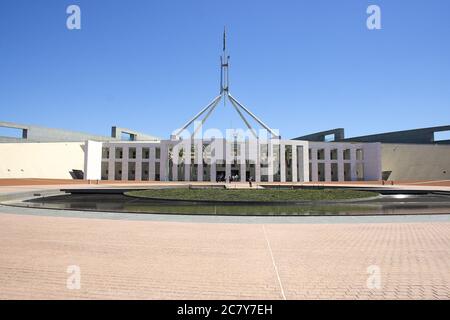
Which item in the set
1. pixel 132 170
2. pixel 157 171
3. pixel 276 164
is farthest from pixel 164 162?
pixel 276 164

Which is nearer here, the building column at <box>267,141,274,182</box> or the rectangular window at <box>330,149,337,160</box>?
the building column at <box>267,141,274,182</box>

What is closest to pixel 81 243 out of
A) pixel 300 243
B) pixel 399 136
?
pixel 300 243

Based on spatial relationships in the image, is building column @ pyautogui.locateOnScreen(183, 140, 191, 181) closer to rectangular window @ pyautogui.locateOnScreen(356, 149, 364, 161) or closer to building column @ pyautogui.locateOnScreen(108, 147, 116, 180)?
building column @ pyautogui.locateOnScreen(108, 147, 116, 180)

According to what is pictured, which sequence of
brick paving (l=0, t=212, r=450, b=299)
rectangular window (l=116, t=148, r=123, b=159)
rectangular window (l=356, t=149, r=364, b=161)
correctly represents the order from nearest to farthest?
1. brick paving (l=0, t=212, r=450, b=299)
2. rectangular window (l=116, t=148, r=123, b=159)
3. rectangular window (l=356, t=149, r=364, b=161)

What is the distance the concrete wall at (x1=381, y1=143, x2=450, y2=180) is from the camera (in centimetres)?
5009

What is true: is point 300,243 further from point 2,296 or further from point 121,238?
point 2,296

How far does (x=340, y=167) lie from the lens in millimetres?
50625

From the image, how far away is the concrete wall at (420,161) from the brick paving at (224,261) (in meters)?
49.8

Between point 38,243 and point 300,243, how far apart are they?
16.6 feet

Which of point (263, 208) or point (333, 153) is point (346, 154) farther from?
point (263, 208)

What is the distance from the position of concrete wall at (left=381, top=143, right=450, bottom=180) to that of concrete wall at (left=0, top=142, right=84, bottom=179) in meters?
49.2

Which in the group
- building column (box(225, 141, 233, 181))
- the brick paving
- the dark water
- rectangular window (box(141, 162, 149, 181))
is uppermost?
building column (box(225, 141, 233, 181))

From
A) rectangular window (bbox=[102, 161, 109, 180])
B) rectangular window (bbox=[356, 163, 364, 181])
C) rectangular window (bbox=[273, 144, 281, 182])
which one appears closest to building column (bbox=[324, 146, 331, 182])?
rectangular window (bbox=[356, 163, 364, 181])

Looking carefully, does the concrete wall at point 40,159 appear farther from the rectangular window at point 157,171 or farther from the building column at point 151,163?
the rectangular window at point 157,171
